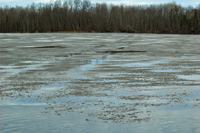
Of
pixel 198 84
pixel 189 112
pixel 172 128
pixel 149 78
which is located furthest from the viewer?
pixel 149 78

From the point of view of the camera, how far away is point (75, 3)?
140750mm

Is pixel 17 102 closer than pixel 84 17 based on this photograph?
Yes

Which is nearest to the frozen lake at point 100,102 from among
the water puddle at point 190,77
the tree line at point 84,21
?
the water puddle at point 190,77

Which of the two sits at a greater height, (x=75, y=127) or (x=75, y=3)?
(x=75, y=3)

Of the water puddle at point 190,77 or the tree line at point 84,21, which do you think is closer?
the water puddle at point 190,77

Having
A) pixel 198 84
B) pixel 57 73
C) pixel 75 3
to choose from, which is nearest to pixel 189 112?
pixel 198 84

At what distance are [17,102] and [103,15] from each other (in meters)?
114

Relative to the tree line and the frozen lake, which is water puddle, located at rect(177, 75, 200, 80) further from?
the tree line

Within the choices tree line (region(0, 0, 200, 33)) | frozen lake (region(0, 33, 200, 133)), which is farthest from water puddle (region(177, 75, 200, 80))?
tree line (region(0, 0, 200, 33))

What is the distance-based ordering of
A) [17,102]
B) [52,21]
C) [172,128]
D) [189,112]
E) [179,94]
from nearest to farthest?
1. [172,128]
2. [189,112]
3. [17,102]
4. [179,94]
5. [52,21]

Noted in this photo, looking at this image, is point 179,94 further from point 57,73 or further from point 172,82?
point 57,73

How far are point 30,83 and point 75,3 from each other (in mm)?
134499

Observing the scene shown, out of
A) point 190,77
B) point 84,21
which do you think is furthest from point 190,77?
point 84,21

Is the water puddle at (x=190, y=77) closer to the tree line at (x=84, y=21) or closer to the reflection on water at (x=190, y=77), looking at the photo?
the reflection on water at (x=190, y=77)
